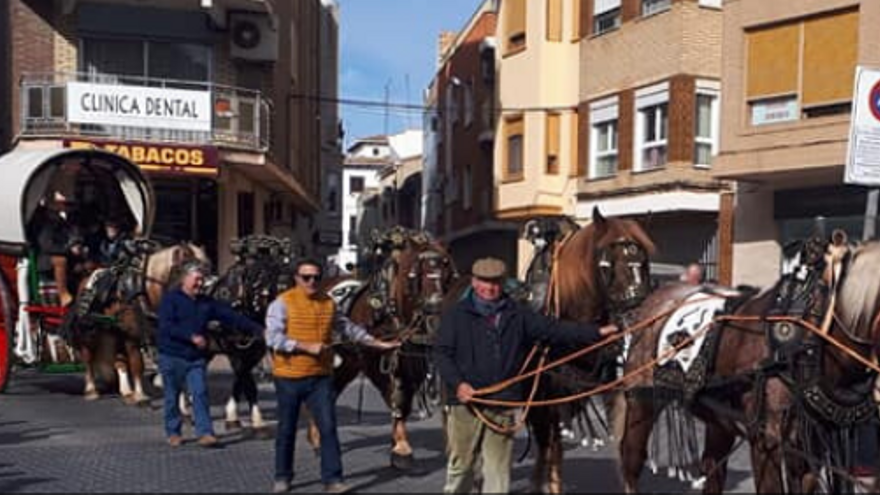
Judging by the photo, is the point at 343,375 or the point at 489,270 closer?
the point at 489,270

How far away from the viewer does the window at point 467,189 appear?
106 ft

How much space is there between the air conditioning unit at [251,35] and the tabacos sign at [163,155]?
3364mm

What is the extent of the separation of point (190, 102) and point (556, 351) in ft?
48.7

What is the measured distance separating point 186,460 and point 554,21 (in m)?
17.5

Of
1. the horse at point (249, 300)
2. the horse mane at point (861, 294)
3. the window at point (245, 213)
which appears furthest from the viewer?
the window at point (245, 213)

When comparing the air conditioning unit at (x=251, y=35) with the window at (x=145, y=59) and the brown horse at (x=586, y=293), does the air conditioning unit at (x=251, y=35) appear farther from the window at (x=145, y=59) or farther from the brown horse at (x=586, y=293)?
the brown horse at (x=586, y=293)

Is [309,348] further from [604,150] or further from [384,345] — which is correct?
[604,150]

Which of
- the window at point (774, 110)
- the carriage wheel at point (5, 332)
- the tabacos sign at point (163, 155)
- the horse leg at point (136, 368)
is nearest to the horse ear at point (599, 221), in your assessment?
the horse leg at point (136, 368)

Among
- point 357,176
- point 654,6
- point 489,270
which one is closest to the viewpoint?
point 489,270

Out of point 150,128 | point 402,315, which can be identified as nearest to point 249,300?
point 402,315

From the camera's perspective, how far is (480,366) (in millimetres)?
5547

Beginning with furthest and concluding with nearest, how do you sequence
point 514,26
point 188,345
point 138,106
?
point 514,26 → point 138,106 → point 188,345

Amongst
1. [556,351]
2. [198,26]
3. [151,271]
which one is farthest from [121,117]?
[556,351]

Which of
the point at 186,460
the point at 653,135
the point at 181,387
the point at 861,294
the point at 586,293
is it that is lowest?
the point at 186,460
